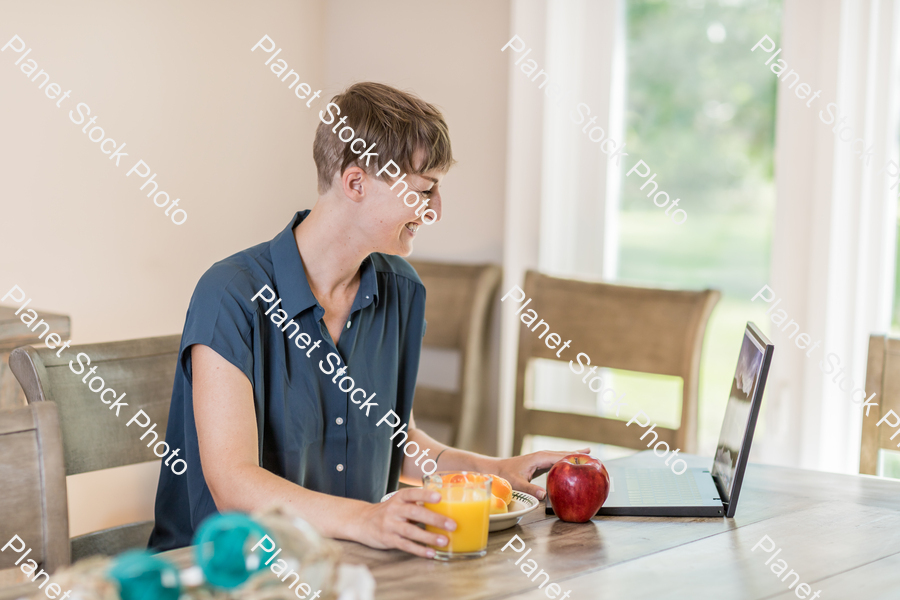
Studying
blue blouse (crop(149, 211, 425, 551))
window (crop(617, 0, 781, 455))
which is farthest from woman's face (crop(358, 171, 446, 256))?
window (crop(617, 0, 781, 455))

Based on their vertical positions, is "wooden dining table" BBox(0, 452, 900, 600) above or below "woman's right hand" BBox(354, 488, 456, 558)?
below

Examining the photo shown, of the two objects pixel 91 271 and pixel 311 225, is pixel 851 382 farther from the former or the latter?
pixel 91 271

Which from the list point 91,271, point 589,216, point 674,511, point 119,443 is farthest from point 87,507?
point 674,511

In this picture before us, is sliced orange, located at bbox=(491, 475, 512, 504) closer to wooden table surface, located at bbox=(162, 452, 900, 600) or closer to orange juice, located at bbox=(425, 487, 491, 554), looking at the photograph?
wooden table surface, located at bbox=(162, 452, 900, 600)

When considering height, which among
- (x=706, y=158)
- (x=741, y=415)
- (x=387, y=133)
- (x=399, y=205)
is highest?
(x=706, y=158)

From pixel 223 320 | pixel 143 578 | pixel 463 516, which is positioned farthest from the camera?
pixel 223 320

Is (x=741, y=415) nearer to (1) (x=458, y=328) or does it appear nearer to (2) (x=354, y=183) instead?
(2) (x=354, y=183)

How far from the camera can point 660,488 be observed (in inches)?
48.0

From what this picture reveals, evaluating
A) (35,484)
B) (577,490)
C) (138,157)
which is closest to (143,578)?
(35,484)

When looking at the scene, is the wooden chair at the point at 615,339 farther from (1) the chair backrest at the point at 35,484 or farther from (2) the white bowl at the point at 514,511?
(1) the chair backrest at the point at 35,484

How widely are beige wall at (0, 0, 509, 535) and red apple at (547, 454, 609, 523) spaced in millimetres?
1466

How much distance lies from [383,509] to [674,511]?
1.33 ft

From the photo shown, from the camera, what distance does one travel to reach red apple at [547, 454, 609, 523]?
1.08m

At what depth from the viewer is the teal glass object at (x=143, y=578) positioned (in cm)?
64
